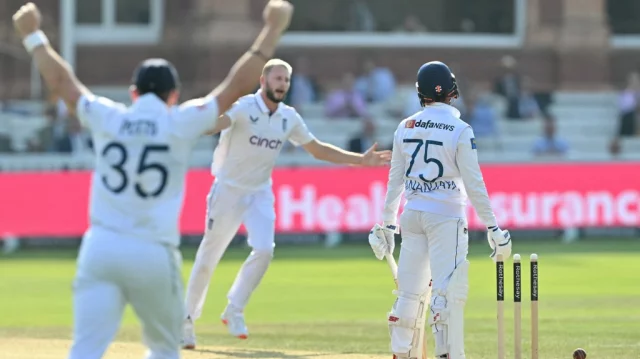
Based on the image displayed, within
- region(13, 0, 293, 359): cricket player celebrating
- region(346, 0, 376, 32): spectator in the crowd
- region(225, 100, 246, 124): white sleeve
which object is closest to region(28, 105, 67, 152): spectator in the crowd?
region(346, 0, 376, 32): spectator in the crowd

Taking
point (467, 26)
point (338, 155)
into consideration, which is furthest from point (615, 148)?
point (338, 155)

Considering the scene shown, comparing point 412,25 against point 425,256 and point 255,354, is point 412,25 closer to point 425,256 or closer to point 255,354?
point 255,354

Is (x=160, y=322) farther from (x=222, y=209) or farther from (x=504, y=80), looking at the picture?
(x=504, y=80)

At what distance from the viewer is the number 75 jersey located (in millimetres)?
9609

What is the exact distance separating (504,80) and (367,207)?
752cm

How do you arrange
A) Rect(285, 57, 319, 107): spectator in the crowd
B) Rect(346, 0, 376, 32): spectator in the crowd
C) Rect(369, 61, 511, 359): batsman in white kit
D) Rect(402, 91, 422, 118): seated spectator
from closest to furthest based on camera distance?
Rect(369, 61, 511, 359): batsman in white kit, Rect(402, 91, 422, 118): seated spectator, Rect(285, 57, 319, 107): spectator in the crowd, Rect(346, 0, 376, 32): spectator in the crowd

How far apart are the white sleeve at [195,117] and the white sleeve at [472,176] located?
2499 millimetres

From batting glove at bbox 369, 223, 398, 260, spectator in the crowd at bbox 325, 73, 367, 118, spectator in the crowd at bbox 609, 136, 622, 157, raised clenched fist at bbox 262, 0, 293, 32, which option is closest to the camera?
raised clenched fist at bbox 262, 0, 293, 32

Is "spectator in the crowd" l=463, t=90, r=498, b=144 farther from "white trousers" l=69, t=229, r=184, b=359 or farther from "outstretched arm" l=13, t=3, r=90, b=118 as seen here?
"white trousers" l=69, t=229, r=184, b=359

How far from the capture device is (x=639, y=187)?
24031mm

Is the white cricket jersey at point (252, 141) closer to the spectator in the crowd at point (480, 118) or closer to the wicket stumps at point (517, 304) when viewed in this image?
the wicket stumps at point (517, 304)

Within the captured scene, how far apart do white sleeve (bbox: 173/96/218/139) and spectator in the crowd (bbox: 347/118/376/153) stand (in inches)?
719

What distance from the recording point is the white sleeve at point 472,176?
9547mm

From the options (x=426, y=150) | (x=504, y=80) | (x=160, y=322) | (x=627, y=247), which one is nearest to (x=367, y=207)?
(x=627, y=247)
